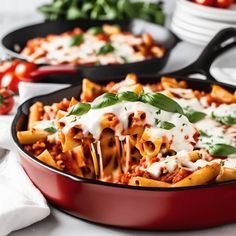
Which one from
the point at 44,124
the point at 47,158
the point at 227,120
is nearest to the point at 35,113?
the point at 44,124

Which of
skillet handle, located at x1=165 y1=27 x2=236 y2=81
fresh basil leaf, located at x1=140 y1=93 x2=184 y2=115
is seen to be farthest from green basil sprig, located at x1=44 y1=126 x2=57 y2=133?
skillet handle, located at x1=165 y1=27 x2=236 y2=81

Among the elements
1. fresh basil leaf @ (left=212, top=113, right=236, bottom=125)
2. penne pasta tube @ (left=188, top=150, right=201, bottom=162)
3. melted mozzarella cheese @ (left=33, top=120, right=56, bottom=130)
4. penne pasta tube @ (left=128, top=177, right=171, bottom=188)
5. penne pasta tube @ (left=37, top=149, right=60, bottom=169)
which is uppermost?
penne pasta tube @ (left=188, top=150, right=201, bottom=162)

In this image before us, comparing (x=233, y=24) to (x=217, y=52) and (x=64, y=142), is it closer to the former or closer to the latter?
(x=217, y=52)

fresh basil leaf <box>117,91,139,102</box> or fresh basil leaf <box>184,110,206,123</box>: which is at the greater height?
fresh basil leaf <box>117,91,139,102</box>

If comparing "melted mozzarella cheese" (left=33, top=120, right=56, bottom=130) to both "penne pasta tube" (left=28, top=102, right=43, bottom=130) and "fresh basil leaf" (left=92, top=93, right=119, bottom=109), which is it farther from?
"fresh basil leaf" (left=92, top=93, right=119, bottom=109)

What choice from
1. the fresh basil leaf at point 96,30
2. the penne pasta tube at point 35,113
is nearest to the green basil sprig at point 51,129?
the penne pasta tube at point 35,113

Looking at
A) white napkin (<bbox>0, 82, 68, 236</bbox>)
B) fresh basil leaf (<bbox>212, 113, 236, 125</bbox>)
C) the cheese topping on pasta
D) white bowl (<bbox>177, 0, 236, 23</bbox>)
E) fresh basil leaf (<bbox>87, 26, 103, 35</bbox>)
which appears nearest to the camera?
white napkin (<bbox>0, 82, 68, 236</bbox>)

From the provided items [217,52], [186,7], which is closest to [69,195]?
[217,52]
